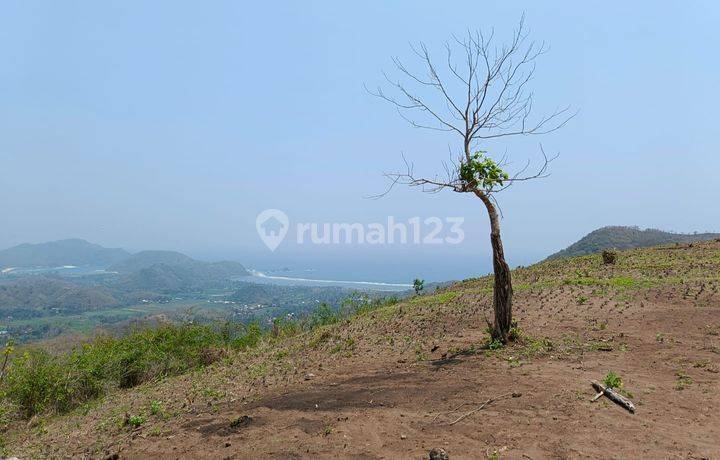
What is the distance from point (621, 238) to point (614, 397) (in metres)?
55.0

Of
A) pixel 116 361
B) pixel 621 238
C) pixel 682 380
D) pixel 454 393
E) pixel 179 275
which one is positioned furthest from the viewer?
pixel 179 275

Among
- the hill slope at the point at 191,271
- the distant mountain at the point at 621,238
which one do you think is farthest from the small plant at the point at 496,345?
the hill slope at the point at 191,271

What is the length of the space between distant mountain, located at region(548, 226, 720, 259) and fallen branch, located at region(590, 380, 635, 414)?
44.8m

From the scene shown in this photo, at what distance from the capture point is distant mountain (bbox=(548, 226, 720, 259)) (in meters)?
48.2

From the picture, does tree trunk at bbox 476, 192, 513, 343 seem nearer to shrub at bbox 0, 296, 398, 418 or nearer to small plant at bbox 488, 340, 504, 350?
small plant at bbox 488, 340, 504, 350

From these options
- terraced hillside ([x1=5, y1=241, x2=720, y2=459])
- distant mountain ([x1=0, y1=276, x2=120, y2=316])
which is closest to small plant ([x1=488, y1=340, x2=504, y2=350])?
terraced hillside ([x1=5, y1=241, x2=720, y2=459])

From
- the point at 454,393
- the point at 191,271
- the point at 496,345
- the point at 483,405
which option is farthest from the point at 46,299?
the point at 483,405

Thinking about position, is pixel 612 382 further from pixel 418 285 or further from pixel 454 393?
pixel 418 285

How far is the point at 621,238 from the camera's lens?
5256 centimetres

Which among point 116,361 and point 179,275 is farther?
point 179,275

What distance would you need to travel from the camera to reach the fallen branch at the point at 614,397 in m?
5.06

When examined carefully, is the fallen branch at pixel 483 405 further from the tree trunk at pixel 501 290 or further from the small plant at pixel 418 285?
the small plant at pixel 418 285

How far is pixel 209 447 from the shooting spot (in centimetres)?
518

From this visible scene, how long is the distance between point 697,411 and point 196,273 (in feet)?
537
